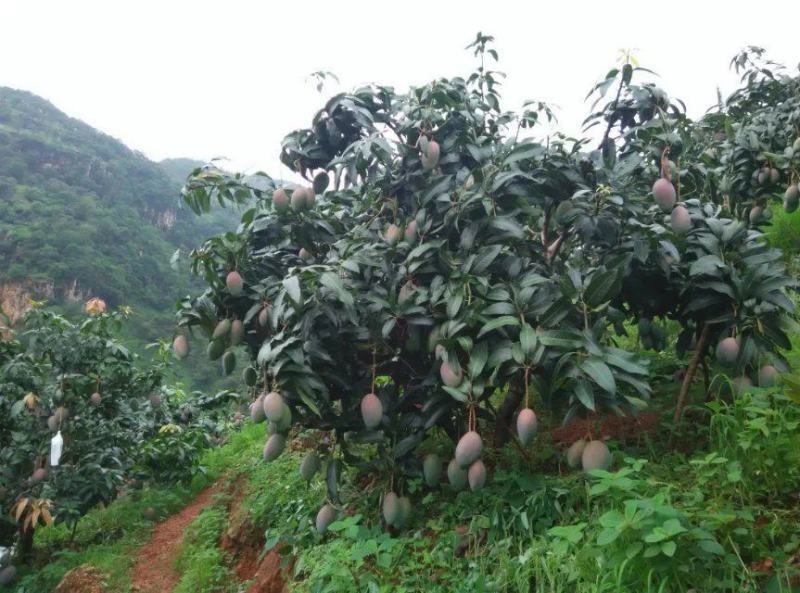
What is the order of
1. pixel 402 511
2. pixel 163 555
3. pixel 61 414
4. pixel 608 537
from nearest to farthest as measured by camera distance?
pixel 608 537, pixel 402 511, pixel 163 555, pixel 61 414

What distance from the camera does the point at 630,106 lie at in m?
2.55

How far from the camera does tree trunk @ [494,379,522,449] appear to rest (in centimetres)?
239

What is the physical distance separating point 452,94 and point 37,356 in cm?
329

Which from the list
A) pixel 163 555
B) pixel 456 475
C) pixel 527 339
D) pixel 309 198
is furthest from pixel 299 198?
pixel 163 555

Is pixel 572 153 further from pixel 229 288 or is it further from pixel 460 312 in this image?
pixel 229 288

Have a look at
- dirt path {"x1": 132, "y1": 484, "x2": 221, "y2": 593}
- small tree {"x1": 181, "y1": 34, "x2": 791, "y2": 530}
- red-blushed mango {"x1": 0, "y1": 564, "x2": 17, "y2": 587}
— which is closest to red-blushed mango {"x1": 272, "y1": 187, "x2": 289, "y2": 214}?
small tree {"x1": 181, "y1": 34, "x2": 791, "y2": 530}

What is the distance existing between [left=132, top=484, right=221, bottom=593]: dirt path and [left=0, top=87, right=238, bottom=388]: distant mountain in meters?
15.9

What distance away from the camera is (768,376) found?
2.05 meters

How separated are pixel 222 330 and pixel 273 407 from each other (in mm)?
569

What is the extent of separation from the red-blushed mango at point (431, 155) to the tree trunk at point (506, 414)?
34.5 inches

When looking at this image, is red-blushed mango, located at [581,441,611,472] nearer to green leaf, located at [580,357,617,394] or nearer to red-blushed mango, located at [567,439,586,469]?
red-blushed mango, located at [567,439,586,469]

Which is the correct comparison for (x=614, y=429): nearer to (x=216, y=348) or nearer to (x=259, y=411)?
(x=259, y=411)

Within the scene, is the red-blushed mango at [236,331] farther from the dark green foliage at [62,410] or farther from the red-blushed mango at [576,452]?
the dark green foliage at [62,410]

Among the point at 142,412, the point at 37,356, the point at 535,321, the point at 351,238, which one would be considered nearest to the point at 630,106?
the point at 535,321
